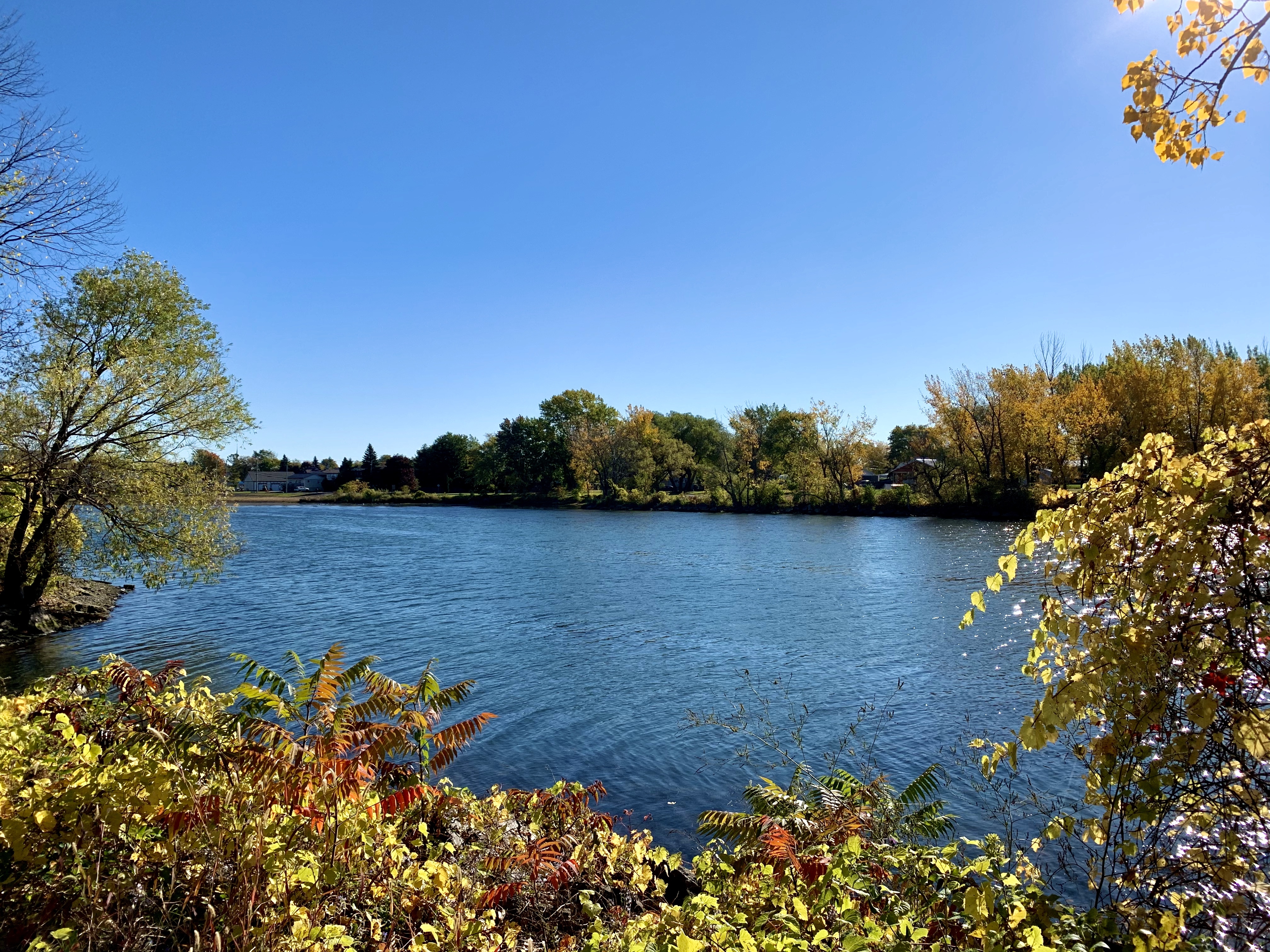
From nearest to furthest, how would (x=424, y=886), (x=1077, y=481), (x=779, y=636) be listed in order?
(x=424, y=886)
(x=779, y=636)
(x=1077, y=481)

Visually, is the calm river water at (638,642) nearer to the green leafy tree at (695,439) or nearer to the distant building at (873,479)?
the distant building at (873,479)

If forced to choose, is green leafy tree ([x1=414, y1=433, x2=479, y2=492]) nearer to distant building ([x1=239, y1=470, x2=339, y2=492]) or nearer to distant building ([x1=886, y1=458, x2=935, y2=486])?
distant building ([x1=239, y1=470, x2=339, y2=492])

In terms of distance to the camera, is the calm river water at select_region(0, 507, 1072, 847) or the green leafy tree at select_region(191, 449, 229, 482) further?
the green leafy tree at select_region(191, 449, 229, 482)

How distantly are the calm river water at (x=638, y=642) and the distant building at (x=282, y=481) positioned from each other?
425ft

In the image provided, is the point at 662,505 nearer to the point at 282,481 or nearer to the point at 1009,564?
the point at 1009,564

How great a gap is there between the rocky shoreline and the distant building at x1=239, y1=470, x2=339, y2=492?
13832cm

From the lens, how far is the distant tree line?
1973 inches

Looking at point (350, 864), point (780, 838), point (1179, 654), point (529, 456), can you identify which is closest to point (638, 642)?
point (780, 838)

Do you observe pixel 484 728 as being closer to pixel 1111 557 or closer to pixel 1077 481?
pixel 1111 557

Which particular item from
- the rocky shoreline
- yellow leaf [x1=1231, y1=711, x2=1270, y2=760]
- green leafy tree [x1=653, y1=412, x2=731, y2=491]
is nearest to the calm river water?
the rocky shoreline

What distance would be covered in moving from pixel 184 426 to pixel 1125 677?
78.3 feet

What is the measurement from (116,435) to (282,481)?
15596cm

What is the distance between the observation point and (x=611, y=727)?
12586 mm

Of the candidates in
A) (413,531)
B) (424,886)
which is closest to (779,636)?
(424,886)
